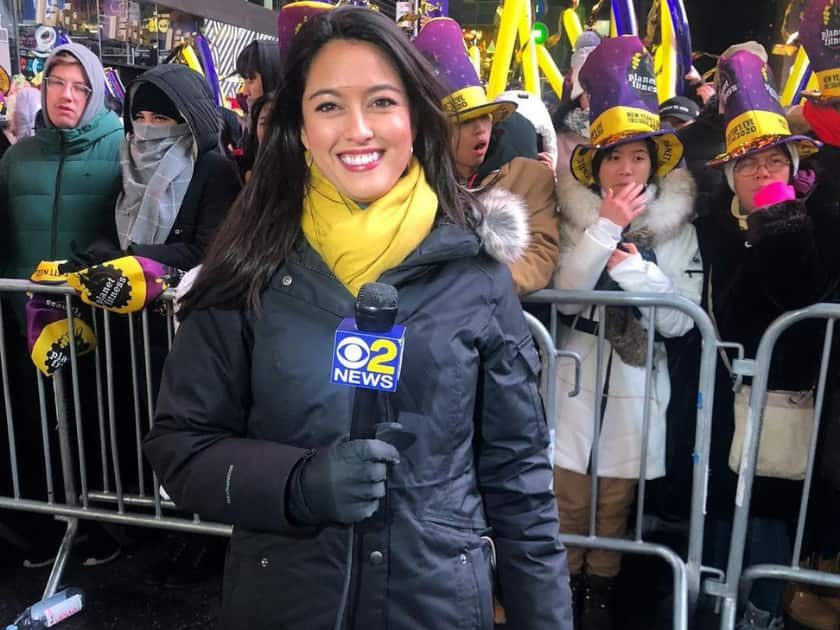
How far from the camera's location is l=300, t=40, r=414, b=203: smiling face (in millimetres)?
1491

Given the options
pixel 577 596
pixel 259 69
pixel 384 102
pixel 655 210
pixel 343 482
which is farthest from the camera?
pixel 259 69

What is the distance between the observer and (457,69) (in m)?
3.13

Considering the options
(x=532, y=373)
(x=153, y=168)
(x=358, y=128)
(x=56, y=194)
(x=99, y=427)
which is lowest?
(x=99, y=427)

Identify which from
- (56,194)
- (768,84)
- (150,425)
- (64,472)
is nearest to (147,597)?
(64,472)

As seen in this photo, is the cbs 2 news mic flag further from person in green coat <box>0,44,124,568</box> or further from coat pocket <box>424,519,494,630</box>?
person in green coat <box>0,44,124,568</box>

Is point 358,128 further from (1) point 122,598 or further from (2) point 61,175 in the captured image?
(1) point 122,598

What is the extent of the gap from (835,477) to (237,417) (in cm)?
201

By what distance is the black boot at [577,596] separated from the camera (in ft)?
9.53

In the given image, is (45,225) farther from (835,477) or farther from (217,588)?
(835,477)

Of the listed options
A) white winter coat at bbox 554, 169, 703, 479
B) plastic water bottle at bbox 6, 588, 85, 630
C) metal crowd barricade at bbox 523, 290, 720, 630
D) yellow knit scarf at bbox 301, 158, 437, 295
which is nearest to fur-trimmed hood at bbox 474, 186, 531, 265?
yellow knit scarf at bbox 301, 158, 437, 295

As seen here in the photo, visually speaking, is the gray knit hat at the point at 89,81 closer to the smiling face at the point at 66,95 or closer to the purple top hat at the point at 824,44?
the smiling face at the point at 66,95

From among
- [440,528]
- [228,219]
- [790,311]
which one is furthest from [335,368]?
[790,311]

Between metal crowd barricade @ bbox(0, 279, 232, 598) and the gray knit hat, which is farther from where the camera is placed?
→ the gray knit hat

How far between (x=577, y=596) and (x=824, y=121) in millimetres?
2045
